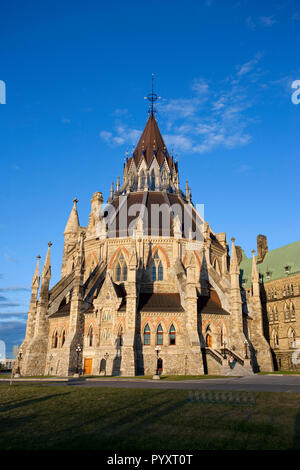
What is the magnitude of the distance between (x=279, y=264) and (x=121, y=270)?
2546 cm

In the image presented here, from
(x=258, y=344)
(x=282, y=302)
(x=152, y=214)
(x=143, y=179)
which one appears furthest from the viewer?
(x=143, y=179)

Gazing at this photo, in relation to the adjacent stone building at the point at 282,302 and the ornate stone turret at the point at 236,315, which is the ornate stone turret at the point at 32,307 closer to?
the ornate stone turret at the point at 236,315

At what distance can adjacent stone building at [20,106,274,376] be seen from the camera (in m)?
40.5

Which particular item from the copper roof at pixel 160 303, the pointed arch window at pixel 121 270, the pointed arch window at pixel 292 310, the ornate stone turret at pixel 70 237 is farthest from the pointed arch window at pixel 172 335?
the ornate stone turret at pixel 70 237

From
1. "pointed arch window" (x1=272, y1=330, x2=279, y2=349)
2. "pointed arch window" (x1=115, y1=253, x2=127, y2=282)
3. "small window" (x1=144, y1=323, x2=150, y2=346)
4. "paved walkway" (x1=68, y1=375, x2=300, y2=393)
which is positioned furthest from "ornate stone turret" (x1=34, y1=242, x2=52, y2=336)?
"pointed arch window" (x1=272, y1=330, x2=279, y2=349)

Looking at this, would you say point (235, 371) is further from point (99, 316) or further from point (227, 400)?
point (227, 400)

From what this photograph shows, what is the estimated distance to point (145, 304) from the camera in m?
43.2

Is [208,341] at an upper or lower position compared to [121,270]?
lower

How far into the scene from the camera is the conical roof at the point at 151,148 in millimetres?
66750

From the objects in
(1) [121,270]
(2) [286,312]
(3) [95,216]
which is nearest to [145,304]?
(1) [121,270]

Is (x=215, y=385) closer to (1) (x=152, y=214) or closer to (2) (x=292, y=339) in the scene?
(2) (x=292, y=339)

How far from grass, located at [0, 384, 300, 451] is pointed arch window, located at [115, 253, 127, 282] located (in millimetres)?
32025
